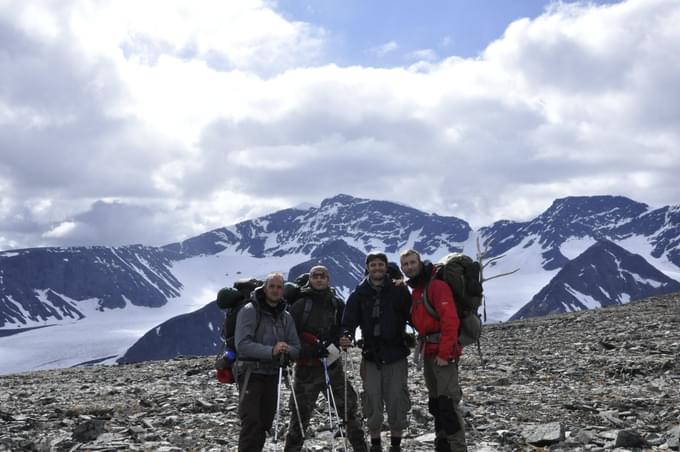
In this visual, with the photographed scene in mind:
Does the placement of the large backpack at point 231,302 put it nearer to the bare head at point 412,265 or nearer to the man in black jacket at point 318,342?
the man in black jacket at point 318,342

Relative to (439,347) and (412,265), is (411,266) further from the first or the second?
(439,347)

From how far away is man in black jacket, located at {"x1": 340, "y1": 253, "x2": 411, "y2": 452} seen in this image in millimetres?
9742

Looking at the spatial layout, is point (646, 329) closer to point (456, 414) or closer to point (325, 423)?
point (325, 423)

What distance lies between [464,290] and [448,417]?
6.40 ft

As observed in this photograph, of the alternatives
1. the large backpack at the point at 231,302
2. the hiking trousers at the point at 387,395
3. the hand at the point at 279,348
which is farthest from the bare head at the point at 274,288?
the hiking trousers at the point at 387,395

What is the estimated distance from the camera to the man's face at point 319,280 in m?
10.3

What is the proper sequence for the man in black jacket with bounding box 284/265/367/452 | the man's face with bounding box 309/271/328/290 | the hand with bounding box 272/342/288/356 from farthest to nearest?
the man's face with bounding box 309/271/328/290 < the man in black jacket with bounding box 284/265/367/452 < the hand with bounding box 272/342/288/356

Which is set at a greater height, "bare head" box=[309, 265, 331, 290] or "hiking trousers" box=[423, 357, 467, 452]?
"bare head" box=[309, 265, 331, 290]

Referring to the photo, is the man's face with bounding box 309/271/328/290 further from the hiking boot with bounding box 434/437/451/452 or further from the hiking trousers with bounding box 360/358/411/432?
the hiking boot with bounding box 434/437/451/452

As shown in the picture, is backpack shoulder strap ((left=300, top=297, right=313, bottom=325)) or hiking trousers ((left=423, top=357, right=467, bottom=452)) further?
backpack shoulder strap ((left=300, top=297, right=313, bottom=325))

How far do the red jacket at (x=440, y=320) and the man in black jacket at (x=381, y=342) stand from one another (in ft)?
0.93

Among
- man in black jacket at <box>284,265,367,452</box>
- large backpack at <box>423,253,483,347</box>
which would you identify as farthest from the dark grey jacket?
large backpack at <box>423,253,483,347</box>

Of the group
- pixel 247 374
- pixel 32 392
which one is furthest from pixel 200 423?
pixel 32 392

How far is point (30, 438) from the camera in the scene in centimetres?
1212
